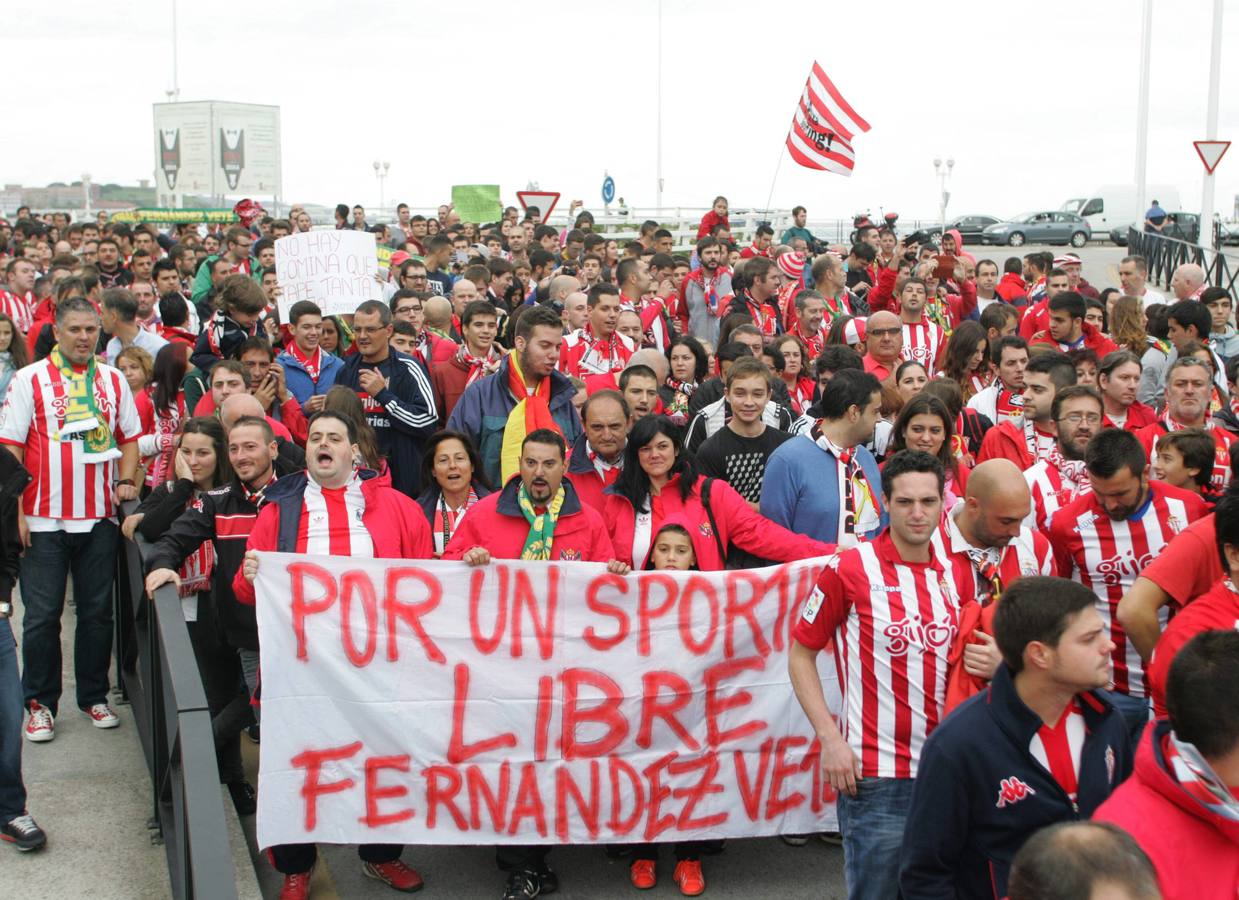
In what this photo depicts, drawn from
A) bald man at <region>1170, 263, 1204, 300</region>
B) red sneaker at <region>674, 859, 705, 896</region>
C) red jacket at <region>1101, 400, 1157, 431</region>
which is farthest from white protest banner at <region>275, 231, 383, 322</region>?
bald man at <region>1170, 263, 1204, 300</region>

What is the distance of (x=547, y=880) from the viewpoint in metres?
5.56

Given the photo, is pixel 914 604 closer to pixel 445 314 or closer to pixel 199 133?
pixel 445 314

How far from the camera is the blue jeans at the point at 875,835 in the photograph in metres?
4.11

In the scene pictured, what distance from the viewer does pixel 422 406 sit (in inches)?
305

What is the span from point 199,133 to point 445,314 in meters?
58.2

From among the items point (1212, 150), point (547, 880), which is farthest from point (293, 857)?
point (1212, 150)

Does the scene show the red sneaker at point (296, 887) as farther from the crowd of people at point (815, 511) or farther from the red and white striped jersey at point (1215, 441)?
the red and white striped jersey at point (1215, 441)

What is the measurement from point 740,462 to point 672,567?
92 cm

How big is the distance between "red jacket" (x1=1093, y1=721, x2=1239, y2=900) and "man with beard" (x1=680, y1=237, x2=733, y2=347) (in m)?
9.79

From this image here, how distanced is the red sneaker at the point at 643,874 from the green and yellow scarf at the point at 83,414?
346 cm

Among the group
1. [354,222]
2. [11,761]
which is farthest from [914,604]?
[354,222]

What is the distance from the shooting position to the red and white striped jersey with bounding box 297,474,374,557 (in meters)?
5.57

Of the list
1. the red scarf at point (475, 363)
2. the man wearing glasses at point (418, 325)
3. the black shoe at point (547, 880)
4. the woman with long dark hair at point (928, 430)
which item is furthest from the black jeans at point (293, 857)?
the man wearing glasses at point (418, 325)

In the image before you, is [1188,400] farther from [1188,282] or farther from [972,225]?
[972,225]
